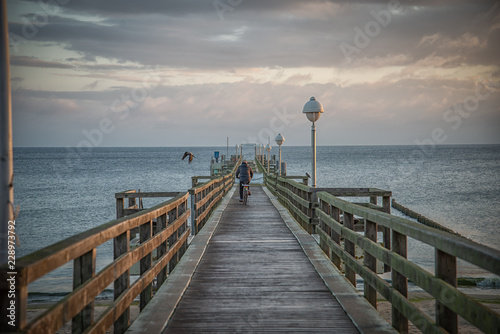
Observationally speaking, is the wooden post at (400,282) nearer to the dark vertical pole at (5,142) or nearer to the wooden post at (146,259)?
the wooden post at (146,259)

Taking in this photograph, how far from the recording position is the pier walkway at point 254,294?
15.7 feet

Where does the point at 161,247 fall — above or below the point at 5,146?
below

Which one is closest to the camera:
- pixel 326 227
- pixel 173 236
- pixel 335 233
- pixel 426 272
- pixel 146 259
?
pixel 426 272

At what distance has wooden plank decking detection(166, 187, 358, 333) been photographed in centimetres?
480

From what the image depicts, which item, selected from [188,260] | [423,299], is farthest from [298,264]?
[423,299]

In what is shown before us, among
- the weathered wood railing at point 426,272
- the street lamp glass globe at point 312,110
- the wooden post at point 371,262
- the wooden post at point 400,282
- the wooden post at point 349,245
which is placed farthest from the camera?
the street lamp glass globe at point 312,110

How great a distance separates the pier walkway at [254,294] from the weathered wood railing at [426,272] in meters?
0.35

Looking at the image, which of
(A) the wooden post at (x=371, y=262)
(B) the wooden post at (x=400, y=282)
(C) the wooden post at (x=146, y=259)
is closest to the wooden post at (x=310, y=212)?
(A) the wooden post at (x=371, y=262)

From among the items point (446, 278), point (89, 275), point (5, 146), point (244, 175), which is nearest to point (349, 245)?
point (446, 278)

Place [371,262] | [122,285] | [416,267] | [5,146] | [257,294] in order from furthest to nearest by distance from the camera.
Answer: [257,294] → [371,262] → [122,285] → [416,267] → [5,146]

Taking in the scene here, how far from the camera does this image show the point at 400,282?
14.7 feet

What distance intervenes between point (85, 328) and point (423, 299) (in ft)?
40.7

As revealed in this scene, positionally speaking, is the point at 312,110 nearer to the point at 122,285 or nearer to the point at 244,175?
the point at 244,175

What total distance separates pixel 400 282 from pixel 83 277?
115 inches
